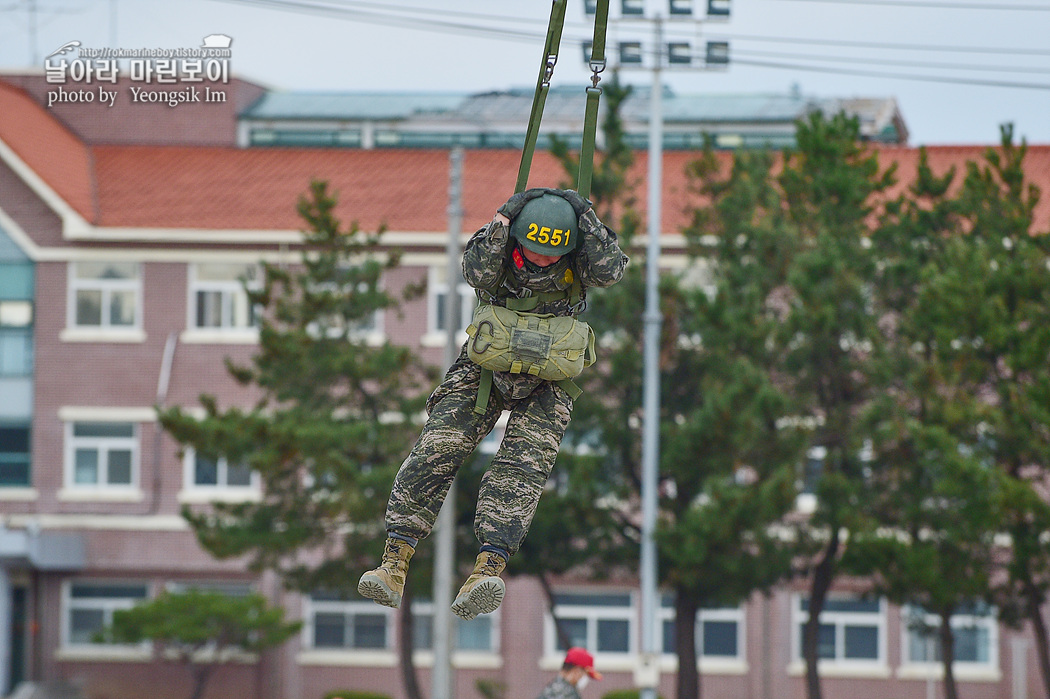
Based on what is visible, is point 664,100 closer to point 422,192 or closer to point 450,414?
point 422,192

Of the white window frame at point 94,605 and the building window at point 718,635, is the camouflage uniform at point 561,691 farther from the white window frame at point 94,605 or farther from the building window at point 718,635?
the white window frame at point 94,605

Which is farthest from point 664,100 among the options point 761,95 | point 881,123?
point 881,123

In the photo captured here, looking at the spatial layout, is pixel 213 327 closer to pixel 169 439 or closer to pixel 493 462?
pixel 169 439

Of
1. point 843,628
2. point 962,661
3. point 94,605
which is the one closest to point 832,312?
point 843,628

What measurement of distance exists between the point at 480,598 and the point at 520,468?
2.84 ft

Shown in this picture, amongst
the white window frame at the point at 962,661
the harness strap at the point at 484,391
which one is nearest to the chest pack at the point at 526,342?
the harness strap at the point at 484,391

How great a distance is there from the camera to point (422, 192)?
33.3 m

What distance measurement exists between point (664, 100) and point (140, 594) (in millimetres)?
17978

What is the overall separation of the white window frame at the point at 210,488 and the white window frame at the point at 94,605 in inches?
99.5

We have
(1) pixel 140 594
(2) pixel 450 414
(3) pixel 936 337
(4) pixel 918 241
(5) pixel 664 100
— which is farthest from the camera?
(5) pixel 664 100

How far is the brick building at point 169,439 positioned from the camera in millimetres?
33219

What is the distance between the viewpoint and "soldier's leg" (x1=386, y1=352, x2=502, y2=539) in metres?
7.77

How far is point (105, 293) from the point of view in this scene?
34469mm

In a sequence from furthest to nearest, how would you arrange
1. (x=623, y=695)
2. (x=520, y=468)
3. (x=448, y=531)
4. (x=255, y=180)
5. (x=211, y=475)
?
(x=211, y=475)
(x=255, y=180)
(x=623, y=695)
(x=448, y=531)
(x=520, y=468)
